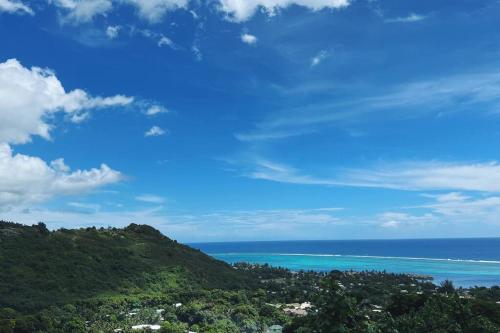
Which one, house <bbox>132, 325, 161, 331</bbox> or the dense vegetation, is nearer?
the dense vegetation

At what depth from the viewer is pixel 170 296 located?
6462cm

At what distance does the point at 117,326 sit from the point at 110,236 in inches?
1778

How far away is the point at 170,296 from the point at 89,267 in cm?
1623

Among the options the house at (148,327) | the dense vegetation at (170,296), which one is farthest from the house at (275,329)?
the house at (148,327)

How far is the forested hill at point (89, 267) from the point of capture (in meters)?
62.1

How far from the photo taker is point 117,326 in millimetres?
49094

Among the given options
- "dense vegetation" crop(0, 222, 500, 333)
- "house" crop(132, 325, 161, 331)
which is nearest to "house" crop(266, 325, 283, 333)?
"dense vegetation" crop(0, 222, 500, 333)

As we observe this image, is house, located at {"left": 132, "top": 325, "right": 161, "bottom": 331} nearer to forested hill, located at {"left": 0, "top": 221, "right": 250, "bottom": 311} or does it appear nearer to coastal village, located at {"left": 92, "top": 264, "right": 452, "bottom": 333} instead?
coastal village, located at {"left": 92, "top": 264, "right": 452, "bottom": 333}

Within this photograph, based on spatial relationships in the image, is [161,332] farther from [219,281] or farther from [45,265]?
[219,281]

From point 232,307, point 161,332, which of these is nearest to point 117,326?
A: point 161,332

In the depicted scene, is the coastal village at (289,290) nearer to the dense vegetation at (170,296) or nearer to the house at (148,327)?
the house at (148,327)

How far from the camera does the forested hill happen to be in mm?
62128

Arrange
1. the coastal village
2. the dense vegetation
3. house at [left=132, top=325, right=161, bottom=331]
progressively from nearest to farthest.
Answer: the dense vegetation < house at [left=132, top=325, right=161, bottom=331] < the coastal village

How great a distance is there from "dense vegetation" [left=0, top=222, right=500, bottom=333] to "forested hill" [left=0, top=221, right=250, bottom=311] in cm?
16
